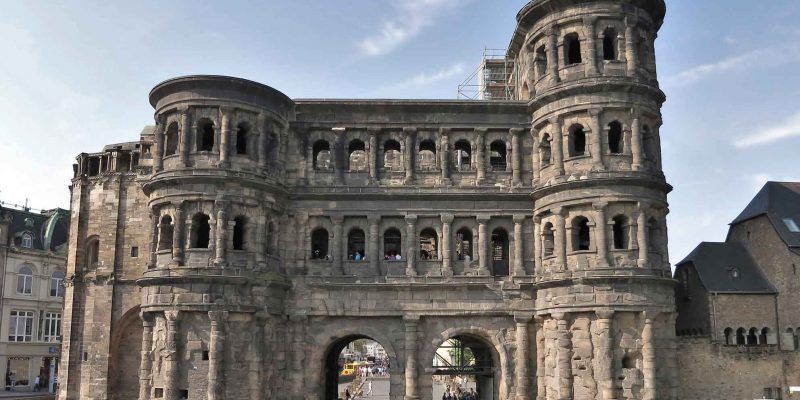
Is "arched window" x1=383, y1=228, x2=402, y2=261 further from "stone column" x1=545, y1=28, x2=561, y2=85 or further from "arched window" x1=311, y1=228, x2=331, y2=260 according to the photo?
"stone column" x1=545, y1=28, x2=561, y2=85

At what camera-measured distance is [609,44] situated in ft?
105

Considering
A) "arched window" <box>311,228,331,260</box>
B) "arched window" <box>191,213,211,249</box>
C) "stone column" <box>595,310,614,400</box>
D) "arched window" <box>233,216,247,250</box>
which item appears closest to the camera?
"stone column" <box>595,310,614,400</box>

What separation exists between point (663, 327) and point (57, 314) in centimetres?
4845

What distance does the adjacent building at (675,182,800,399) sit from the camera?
32.9 metres

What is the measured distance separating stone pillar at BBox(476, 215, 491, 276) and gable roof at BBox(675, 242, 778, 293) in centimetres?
1159

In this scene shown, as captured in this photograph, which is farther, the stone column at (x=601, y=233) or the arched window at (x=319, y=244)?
the arched window at (x=319, y=244)

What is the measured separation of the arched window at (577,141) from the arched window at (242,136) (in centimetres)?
1437

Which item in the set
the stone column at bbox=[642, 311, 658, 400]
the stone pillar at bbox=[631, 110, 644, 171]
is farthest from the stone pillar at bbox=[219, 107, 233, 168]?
the stone column at bbox=[642, 311, 658, 400]

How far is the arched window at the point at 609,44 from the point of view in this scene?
31.6 metres

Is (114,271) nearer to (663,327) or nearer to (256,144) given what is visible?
(256,144)

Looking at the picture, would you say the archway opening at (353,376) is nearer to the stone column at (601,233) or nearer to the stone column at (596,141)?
the stone column at (601,233)

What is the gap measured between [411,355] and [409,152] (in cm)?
939

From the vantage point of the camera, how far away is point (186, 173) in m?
30.6

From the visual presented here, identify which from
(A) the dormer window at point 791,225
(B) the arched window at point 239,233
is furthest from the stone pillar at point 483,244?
(A) the dormer window at point 791,225
